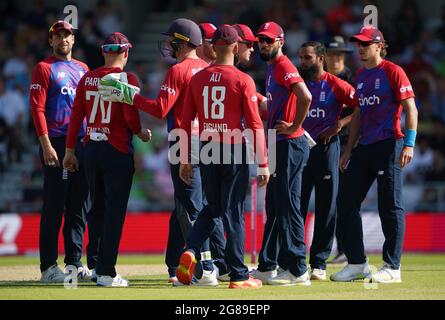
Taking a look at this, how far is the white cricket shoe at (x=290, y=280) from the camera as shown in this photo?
37.4 ft

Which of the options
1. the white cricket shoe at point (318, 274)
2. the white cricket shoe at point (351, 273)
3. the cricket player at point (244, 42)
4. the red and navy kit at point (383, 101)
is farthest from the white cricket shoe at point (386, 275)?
the cricket player at point (244, 42)

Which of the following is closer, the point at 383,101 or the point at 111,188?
the point at 111,188

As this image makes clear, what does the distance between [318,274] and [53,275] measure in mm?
3063

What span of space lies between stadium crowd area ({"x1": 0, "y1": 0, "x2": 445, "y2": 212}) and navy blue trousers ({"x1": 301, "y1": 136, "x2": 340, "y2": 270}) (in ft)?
24.9

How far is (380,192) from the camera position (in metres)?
11.7

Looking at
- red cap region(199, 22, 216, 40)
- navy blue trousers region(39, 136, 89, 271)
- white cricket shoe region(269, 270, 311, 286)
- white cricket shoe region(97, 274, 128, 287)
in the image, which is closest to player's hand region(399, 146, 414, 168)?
white cricket shoe region(269, 270, 311, 286)

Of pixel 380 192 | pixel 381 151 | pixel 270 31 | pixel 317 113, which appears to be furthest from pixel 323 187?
pixel 270 31

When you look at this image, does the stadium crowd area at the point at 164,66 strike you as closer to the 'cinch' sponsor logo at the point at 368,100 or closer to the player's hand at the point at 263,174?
the 'cinch' sponsor logo at the point at 368,100

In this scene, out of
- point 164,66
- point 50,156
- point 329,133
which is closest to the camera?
point 50,156

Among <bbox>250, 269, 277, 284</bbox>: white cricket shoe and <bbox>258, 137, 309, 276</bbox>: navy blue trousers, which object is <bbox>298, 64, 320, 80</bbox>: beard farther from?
<bbox>250, 269, 277, 284</bbox>: white cricket shoe

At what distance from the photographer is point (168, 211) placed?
20.6 metres

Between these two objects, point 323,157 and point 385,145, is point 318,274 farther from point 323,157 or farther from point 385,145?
point 385,145
